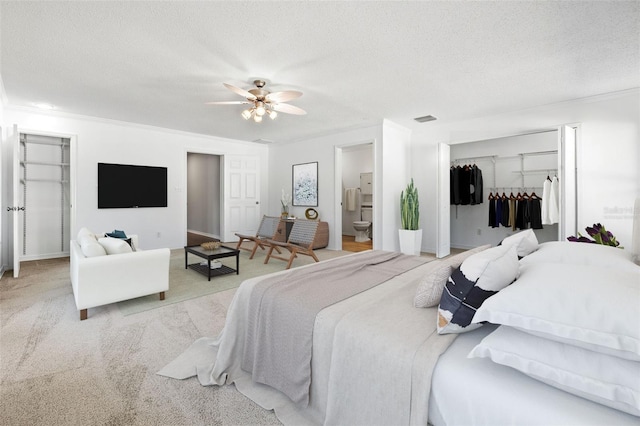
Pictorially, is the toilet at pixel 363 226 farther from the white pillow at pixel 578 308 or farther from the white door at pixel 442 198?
the white pillow at pixel 578 308

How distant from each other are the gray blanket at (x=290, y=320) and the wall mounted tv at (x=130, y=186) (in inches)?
191

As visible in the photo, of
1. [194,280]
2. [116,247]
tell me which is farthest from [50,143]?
[194,280]

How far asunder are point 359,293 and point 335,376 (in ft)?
1.58

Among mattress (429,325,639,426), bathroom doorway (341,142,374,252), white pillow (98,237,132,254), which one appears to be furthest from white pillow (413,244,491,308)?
bathroom doorway (341,142,374,252)

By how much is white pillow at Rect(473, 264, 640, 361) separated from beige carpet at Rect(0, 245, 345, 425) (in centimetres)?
119

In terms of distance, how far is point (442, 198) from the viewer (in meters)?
5.27

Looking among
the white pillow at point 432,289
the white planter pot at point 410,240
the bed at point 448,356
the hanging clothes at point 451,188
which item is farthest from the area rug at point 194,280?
the hanging clothes at point 451,188

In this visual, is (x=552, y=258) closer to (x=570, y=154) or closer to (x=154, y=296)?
(x=570, y=154)

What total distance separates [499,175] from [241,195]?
5.43m

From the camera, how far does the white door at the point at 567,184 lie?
12.3ft

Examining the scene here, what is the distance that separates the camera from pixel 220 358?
1723mm

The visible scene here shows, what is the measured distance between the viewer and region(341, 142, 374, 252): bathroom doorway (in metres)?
7.68

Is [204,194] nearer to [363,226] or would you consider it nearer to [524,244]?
[363,226]

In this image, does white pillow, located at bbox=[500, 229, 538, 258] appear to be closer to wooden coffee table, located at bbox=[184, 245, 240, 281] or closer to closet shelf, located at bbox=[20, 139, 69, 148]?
wooden coffee table, located at bbox=[184, 245, 240, 281]
